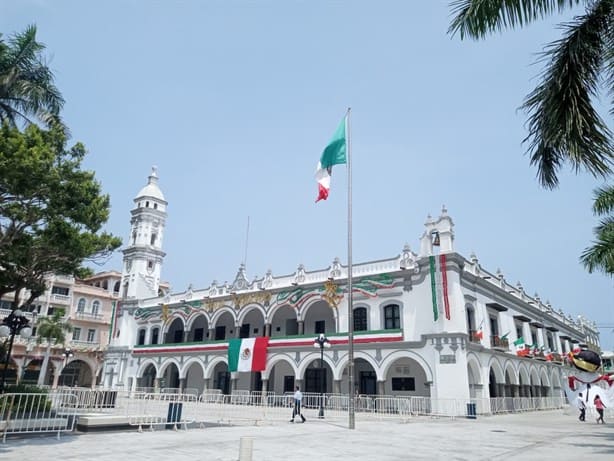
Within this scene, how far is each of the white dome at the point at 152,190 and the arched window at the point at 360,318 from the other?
2586cm

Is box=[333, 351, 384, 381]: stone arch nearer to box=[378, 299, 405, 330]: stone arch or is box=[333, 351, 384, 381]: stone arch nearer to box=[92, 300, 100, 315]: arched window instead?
box=[378, 299, 405, 330]: stone arch

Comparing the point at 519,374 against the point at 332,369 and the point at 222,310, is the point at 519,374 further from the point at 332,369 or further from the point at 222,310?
the point at 222,310

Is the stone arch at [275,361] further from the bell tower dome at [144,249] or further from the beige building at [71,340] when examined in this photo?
the beige building at [71,340]

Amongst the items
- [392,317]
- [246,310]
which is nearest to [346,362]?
[392,317]

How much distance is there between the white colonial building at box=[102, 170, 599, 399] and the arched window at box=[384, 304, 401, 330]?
0.20 ft

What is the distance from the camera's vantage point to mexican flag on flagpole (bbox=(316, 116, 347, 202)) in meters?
17.6

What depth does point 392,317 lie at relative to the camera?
26.7 meters

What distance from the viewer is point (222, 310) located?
34.9 meters

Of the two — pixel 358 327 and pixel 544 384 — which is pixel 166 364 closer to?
pixel 358 327

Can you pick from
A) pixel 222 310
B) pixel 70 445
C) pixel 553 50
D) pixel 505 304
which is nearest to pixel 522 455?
pixel 553 50

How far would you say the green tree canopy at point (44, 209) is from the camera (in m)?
11.3

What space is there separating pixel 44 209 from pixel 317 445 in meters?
9.49

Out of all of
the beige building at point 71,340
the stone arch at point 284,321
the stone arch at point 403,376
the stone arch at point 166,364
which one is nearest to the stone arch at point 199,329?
the stone arch at point 166,364

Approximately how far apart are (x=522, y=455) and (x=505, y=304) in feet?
77.6
